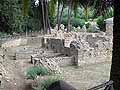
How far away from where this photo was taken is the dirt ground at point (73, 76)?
10789 millimetres

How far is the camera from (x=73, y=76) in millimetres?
13141

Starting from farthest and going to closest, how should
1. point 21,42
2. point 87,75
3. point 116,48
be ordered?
point 21,42 → point 87,75 → point 116,48

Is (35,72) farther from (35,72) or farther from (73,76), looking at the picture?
(73,76)

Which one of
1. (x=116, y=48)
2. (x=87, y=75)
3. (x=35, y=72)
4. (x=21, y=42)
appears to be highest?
(x=116, y=48)

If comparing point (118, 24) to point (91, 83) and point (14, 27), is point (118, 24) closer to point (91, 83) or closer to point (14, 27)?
point (91, 83)

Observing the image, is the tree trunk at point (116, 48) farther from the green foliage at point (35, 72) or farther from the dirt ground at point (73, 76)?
the green foliage at point (35, 72)

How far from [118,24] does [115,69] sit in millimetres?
967

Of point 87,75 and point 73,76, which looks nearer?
point 73,76

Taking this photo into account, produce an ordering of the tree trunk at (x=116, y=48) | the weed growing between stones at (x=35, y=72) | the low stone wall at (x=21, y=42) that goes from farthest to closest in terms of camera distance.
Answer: the low stone wall at (x=21, y=42)
the weed growing between stones at (x=35, y=72)
the tree trunk at (x=116, y=48)

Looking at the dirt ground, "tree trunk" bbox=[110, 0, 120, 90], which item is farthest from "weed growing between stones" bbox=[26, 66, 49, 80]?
"tree trunk" bbox=[110, 0, 120, 90]

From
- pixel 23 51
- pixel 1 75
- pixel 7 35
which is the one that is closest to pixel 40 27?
pixel 7 35

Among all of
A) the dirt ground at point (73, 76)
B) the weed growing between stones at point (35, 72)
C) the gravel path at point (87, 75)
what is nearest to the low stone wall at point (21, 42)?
the dirt ground at point (73, 76)

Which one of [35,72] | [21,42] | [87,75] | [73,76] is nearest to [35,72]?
[35,72]

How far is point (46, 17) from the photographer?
3134cm
